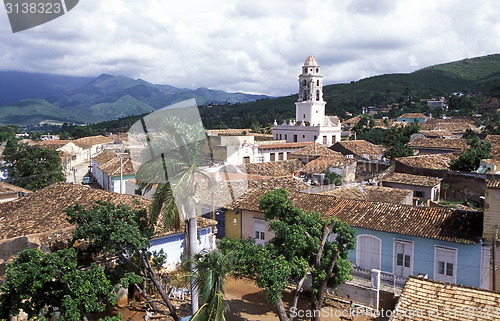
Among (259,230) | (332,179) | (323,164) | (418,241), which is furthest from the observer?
(323,164)

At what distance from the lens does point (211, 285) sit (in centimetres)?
752

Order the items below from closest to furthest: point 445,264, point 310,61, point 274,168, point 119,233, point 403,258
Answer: point 119,233
point 445,264
point 403,258
point 274,168
point 310,61

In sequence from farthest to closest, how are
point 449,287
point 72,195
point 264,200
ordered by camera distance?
1. point 72,195
2. point 264,200
3. point 449,287

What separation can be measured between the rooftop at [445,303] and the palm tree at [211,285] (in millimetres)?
3251

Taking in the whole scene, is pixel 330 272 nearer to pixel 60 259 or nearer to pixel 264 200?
pixel 264 200

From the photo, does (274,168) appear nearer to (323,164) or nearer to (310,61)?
(323,164)

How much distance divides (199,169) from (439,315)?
5.40 m

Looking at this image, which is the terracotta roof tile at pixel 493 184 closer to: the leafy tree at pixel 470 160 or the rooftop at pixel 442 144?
the leafy tree at pixel 470 160

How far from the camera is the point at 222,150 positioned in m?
32.7

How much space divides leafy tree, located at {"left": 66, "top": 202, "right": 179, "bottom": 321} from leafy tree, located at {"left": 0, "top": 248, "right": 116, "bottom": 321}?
2.48ft

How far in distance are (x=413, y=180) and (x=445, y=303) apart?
16.9 meters

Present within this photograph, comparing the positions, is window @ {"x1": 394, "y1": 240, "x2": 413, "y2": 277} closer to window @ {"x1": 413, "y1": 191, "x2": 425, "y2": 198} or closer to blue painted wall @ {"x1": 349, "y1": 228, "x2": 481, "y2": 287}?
blue painted wall @ {"x1": 349, "y1": 228, "x2": 481, "y2": 287}

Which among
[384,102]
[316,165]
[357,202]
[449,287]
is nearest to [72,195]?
[357,202]

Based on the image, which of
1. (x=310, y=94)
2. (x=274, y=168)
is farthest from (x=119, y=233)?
(x=310, y=94)
